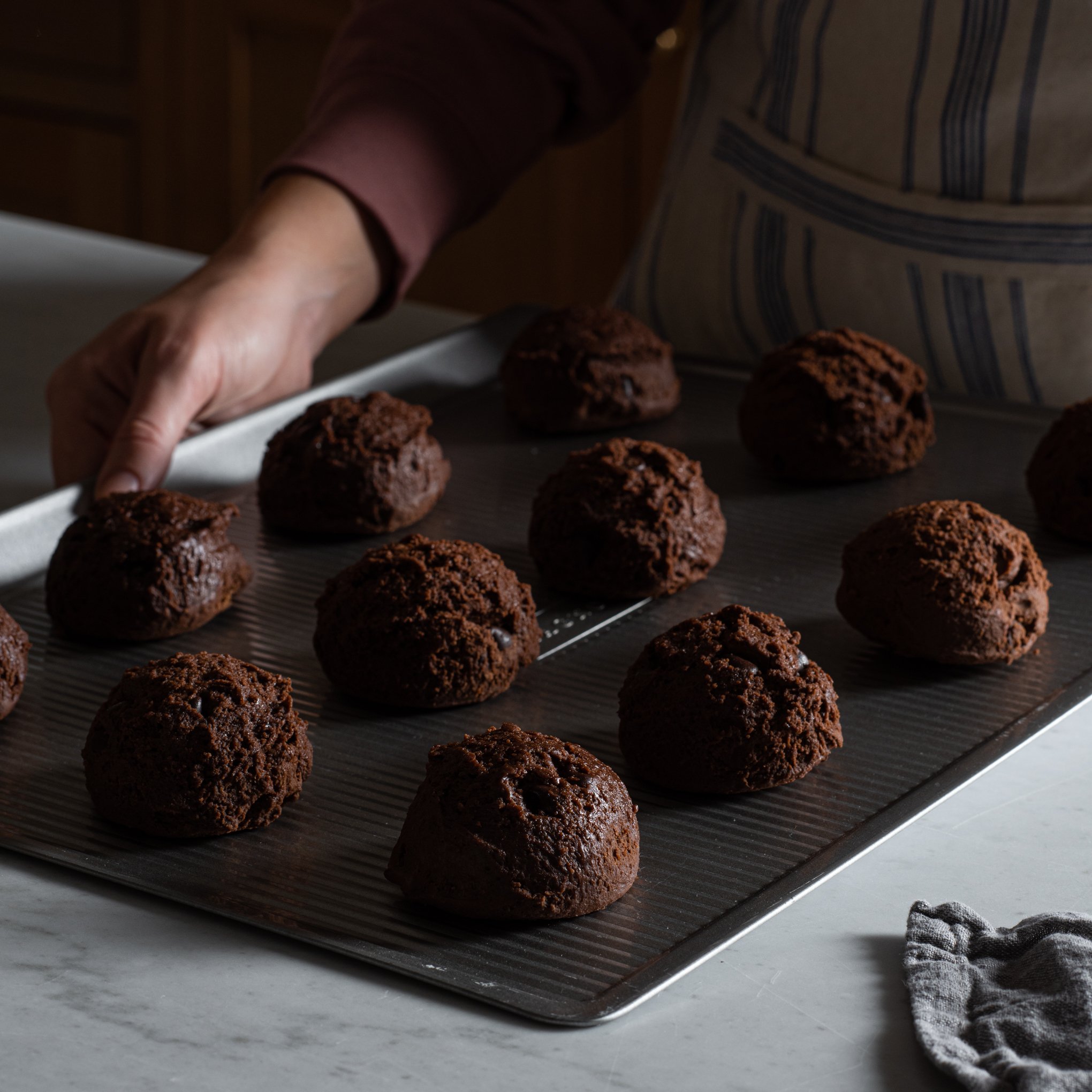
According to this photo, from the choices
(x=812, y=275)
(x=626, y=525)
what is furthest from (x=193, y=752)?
(x=812, y=275)

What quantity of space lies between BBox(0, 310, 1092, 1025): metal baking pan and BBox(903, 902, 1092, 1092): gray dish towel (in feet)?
0.35

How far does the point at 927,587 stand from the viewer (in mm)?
1477

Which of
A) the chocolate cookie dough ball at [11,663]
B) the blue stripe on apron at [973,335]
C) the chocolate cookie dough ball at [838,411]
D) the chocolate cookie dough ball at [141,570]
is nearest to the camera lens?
the chocolate cookie dough ball at [11,663]

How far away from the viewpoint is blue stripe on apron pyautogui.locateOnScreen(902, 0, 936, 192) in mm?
1974

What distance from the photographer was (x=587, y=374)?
2.00 m

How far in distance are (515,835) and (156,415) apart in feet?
2.83

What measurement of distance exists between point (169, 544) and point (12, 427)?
687 millimetres

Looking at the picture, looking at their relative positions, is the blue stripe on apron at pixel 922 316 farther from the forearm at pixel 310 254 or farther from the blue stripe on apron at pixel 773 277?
the forearm at pixel 310 254

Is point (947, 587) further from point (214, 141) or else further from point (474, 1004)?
point (214, 141)

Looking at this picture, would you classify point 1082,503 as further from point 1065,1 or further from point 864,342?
point 1065,1

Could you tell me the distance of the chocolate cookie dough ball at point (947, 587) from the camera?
4.81 ft

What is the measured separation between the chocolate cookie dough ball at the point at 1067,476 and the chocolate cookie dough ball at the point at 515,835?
76 cm

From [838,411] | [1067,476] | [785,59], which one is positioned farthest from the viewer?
[785,59]

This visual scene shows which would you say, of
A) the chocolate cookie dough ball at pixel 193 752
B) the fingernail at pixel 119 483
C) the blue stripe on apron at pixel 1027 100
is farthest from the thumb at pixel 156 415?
the blue stripe on apron at pixel 1027 100
